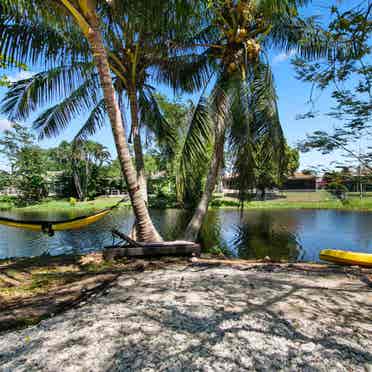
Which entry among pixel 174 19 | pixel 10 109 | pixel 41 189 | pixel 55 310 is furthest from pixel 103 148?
pixel 55 310

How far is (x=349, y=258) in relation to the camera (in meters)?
4.13

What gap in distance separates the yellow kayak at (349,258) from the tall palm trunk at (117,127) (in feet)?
9.63

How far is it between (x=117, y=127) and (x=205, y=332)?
319cm

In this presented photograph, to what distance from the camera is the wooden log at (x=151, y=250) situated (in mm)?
4172

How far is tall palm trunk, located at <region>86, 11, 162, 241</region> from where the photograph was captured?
3.74m

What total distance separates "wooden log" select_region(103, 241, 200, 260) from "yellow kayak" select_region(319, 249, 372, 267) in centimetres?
235

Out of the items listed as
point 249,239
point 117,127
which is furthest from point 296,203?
point 117,127

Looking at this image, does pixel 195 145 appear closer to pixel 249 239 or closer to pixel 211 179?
pixel 211 179

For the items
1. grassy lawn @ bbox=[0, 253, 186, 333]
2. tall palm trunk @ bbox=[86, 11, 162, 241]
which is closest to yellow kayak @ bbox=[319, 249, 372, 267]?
grassy lawn @ bbox=[0, 253, 186, 333]

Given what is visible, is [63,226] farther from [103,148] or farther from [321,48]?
[103,148]

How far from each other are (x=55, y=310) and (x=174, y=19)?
13.8 ft

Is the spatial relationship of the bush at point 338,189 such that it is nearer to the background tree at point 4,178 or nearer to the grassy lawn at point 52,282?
the grassy lawn at point 52,282

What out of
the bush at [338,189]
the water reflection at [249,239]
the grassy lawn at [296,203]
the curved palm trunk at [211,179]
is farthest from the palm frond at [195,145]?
the grassy lawn at [296,203]

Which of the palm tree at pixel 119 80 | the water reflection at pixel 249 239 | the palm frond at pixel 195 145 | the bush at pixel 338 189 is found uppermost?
the palm tree at pixel 119 80
